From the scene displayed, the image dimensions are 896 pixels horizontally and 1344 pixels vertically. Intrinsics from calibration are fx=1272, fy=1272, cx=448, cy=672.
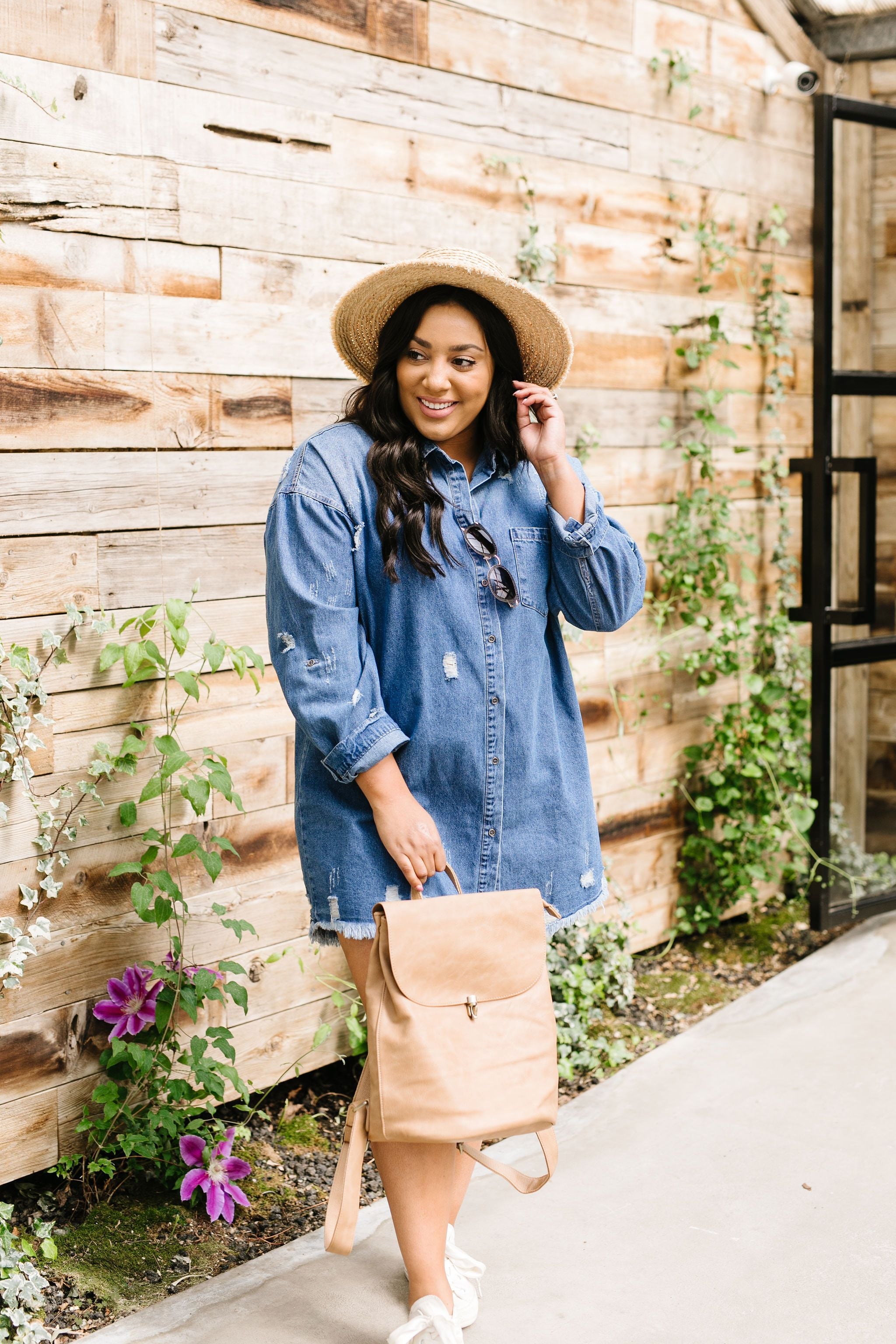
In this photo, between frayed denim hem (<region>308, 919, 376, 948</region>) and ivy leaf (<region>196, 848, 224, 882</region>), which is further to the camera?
ivy leaf (<region>196, 848, 224, 882</region>)

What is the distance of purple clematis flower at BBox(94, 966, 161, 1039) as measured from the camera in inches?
92.0

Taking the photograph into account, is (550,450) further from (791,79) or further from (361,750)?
(791,79)

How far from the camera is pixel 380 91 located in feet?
8.95

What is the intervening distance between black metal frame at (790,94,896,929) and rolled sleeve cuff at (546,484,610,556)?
182 centimetres

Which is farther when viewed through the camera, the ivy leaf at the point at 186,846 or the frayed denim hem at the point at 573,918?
the ivy leaf at the point at 186,846

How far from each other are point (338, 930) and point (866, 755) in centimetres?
287

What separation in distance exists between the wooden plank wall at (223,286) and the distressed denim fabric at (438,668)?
1.99 feet

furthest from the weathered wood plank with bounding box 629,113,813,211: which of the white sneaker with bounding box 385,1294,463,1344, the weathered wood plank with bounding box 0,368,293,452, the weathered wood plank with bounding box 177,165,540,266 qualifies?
the white sneaker with bounding box 385,1294,463,1344

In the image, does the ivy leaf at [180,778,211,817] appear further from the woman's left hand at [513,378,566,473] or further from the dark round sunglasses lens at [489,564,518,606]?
the woman's left hand at [513,378,566,473]

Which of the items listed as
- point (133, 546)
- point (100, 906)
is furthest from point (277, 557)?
point (100, 906)

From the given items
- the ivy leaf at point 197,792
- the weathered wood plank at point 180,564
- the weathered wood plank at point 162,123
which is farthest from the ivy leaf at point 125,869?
the weathered wood plank at point 162,123

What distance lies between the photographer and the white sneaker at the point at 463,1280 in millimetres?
2025

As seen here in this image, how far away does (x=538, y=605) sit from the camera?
198 centimetres

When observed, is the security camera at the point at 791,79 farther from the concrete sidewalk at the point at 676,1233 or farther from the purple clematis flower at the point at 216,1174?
the purple clematis flower at the point at 216,1174
